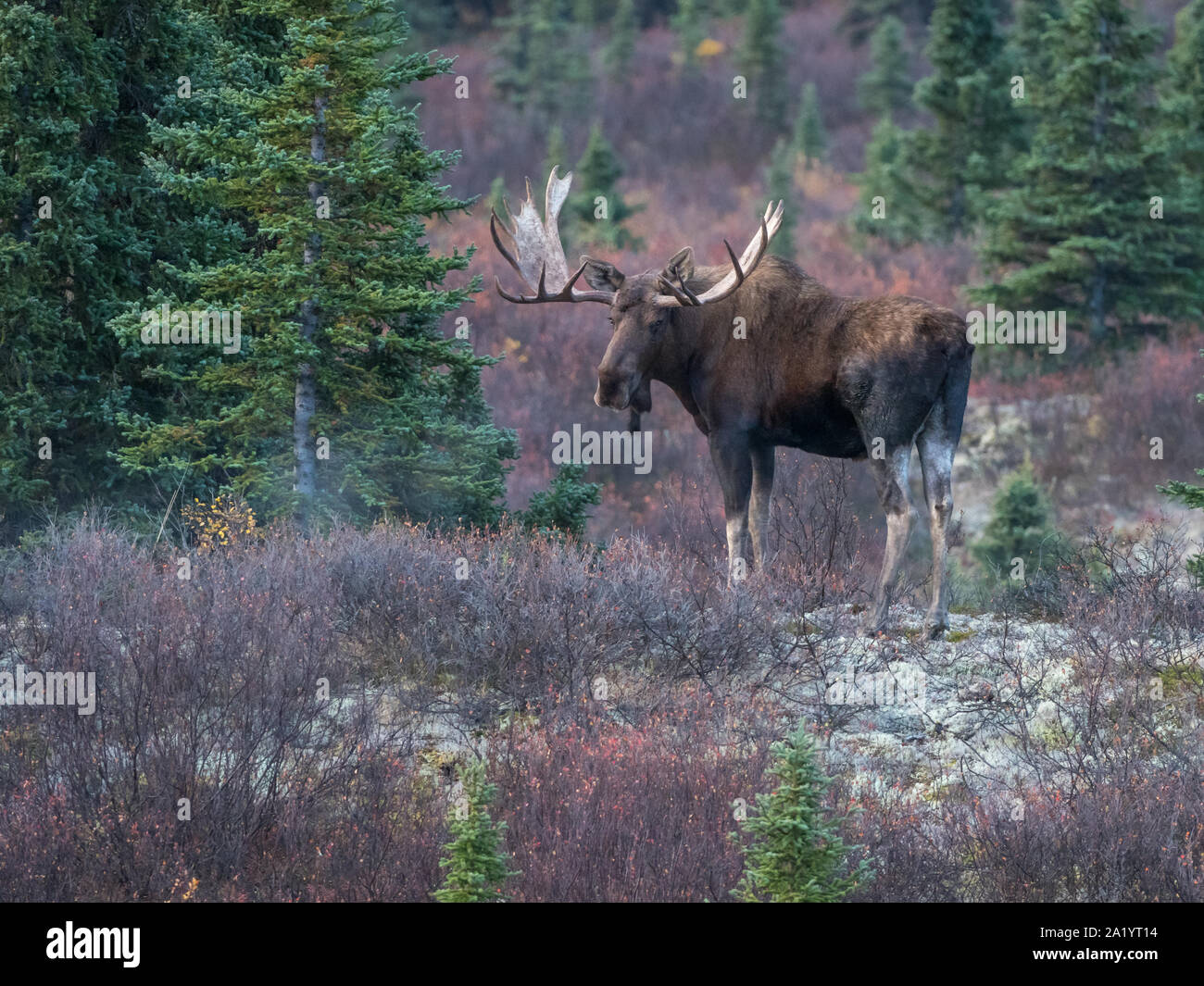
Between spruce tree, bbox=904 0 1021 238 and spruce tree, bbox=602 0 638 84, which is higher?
spruce tree, bbox=602 0 638 84

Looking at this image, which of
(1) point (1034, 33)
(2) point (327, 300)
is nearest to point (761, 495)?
(2) point (327, 300)

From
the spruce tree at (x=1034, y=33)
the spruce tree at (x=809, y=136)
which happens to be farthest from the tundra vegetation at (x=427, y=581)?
the spruce tree at (x=809, y=136)

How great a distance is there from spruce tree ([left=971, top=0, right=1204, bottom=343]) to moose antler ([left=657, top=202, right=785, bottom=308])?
14.1 m

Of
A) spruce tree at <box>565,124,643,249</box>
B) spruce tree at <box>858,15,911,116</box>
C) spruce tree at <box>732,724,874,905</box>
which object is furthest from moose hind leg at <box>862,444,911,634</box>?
spruce tree at <box>858,15,911,116</box>

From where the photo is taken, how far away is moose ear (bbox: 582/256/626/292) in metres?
10.5

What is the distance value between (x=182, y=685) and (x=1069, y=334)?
19.3 metres

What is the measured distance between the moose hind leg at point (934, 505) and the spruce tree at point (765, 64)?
117 ft

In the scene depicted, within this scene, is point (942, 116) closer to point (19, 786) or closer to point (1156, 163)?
point (1156, 163)

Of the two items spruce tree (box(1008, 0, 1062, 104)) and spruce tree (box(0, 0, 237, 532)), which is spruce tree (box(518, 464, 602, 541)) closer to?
spruce tree (box(0, 0, 237, 532))

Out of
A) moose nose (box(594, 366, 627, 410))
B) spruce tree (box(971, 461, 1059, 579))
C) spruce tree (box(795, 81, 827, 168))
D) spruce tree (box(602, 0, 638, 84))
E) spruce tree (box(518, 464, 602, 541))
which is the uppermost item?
spruce tree (box(602, 0, 638, 84))

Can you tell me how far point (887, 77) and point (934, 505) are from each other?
37746 millimetres

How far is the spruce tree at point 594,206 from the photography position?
1165 inches
